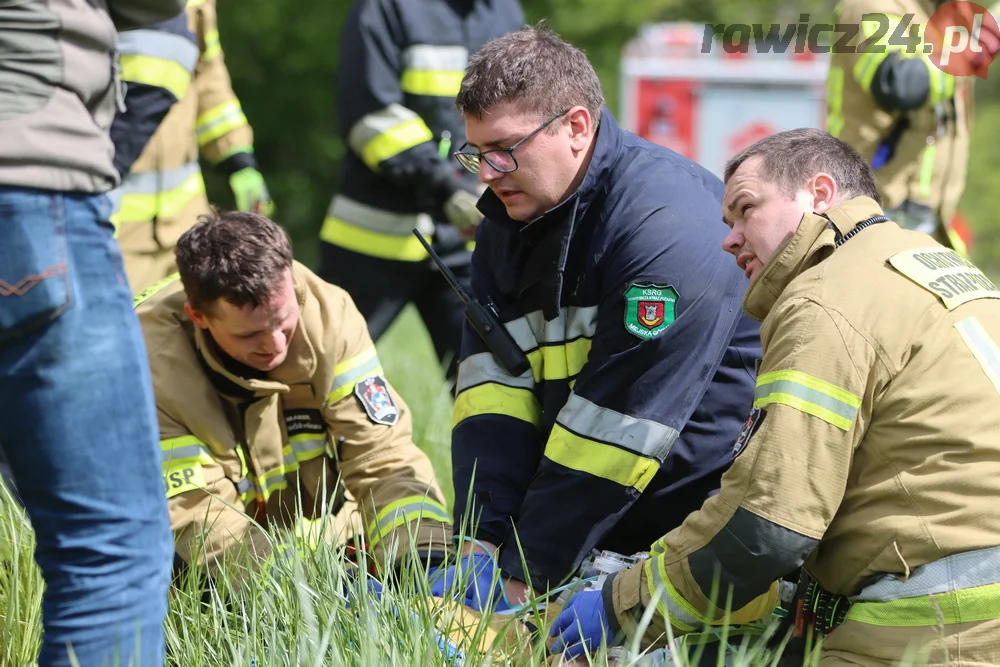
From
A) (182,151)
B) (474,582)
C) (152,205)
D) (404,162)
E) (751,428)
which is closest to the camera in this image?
(751,428)

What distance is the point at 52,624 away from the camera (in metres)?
1.92

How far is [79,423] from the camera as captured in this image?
1.88 m

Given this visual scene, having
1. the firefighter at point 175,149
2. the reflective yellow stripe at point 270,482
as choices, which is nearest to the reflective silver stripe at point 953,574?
the reflective yellow stripe at point 270,482

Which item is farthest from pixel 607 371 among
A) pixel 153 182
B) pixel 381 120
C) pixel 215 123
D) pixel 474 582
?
pixel 215 123

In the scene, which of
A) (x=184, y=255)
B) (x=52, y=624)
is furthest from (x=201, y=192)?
(x=52, y=624)

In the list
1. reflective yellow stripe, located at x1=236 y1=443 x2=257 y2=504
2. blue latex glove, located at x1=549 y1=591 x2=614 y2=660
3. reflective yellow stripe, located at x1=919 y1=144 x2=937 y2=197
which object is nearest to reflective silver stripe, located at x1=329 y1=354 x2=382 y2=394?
reflective yellow stripe, located at x1=236 y1=443 x2=257 y2=504

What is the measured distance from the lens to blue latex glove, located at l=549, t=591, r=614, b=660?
96.5 inches

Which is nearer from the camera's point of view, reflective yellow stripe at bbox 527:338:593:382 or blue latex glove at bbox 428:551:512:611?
blue latex glove at bbox 428:551:512:611

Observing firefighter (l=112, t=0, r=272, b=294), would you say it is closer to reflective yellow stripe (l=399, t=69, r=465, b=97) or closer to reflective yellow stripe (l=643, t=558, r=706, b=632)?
reflective yellow stripe (l=399, t=69, r=465, b=97)

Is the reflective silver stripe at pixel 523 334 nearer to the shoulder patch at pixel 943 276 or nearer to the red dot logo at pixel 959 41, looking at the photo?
the shoulder patch at pixel 943 276

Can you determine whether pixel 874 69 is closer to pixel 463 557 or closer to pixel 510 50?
pixel 510 50

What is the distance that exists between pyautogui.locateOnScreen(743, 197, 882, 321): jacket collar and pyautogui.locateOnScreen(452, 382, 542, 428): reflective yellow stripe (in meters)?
0.83

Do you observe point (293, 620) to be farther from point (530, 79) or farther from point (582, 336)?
point (530, 79)

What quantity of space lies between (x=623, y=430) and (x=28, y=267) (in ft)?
4.42
